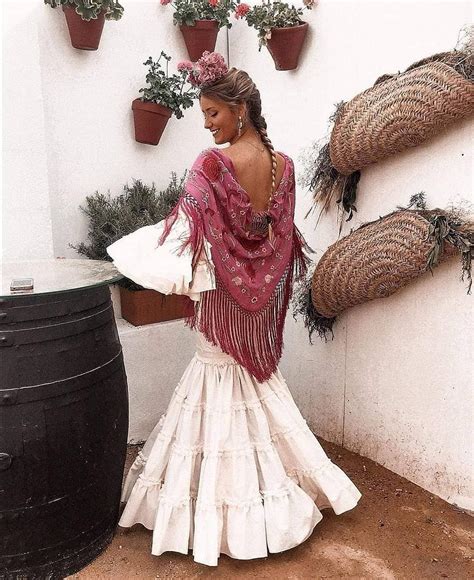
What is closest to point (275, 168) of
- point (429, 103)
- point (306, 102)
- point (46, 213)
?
point (429, 103)

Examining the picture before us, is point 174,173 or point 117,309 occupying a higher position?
point 174,173

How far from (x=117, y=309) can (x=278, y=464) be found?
1345mm

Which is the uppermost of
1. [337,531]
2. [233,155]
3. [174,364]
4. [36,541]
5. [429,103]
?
[429,103]

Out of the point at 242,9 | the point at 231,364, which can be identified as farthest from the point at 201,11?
the point at 231,364

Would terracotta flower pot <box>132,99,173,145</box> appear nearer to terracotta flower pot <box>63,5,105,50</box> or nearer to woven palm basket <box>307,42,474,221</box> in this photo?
terracotta flower pot <box>63,5,105,50</box>

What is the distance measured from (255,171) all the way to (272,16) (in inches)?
43.1

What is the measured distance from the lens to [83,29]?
2.85 metres

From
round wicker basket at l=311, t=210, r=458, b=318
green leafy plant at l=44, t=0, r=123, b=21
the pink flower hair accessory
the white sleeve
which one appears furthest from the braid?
green leafy plant at l=44, t=0, r=123, b=21

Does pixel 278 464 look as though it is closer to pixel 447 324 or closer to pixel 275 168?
pixel 447 324

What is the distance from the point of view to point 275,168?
7.38 ft

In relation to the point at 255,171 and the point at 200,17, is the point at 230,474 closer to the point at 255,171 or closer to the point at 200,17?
the point at 255,171

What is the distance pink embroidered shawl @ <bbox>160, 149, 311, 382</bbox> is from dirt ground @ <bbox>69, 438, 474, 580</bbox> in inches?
27.5

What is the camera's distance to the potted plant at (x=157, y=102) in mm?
3141

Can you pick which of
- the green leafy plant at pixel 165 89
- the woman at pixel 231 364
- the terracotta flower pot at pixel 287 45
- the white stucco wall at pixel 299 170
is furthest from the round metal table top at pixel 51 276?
the terracotta flower pot at pixel 287 45
